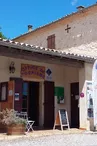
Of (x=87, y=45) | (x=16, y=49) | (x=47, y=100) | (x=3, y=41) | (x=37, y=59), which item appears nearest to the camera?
(x=3, y=41)

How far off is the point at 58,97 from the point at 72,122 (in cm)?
142

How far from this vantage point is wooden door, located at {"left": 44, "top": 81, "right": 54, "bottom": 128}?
45.4 ft

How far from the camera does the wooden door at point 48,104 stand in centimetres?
1383

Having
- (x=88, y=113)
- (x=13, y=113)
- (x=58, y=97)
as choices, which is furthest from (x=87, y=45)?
(x=13, y=113)

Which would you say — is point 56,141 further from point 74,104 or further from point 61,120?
point 74,104

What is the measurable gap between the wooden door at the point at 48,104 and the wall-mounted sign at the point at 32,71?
1.83 feet

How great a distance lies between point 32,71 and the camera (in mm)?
13188

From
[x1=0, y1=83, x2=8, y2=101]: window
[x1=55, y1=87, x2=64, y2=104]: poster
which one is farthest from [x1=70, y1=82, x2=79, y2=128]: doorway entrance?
[x1=0, y1=83, x2=8, y2=101]: window

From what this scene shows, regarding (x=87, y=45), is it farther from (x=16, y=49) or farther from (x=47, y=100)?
(x=16, y=49)

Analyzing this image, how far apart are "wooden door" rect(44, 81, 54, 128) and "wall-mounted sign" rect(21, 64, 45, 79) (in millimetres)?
559

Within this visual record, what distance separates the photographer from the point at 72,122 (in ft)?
47.5

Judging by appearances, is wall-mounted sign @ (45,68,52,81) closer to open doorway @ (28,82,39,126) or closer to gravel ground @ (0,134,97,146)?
open doorway @ (28,82,39,126)

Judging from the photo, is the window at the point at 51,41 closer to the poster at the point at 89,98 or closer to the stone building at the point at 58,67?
the stone building at the point at 58,67

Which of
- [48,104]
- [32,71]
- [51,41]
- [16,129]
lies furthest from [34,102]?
[51,41]
